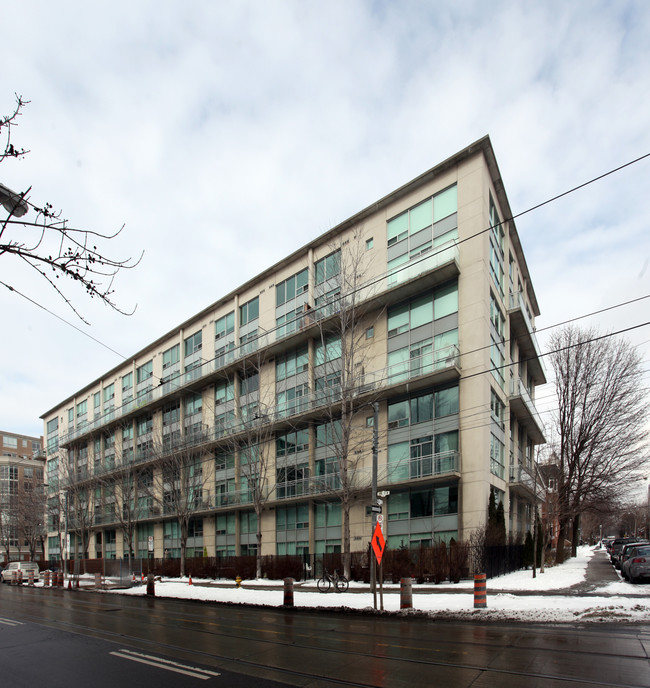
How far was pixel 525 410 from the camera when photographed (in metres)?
35.4

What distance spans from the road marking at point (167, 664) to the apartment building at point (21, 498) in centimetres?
5738

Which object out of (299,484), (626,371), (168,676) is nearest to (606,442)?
(626,371)

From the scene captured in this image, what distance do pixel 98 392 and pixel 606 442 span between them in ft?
170

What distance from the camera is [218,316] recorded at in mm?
43906

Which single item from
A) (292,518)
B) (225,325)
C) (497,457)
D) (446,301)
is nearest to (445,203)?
(446,301)

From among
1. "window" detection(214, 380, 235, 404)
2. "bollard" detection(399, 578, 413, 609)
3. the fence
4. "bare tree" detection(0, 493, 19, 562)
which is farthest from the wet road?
"bare tree" detection(0, 493, 19, 562)

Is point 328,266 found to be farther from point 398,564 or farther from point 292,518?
point 398,564

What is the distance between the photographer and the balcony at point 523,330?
33594mm

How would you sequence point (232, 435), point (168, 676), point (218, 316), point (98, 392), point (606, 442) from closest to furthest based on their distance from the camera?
1. point (168, 676)
2. point (232, 435)
3. point (606, 442)
4. point (218, 316)
5. point (98, 392)

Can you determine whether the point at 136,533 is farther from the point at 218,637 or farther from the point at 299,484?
the point at 218,637

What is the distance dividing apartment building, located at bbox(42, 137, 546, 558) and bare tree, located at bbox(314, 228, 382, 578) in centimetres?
13

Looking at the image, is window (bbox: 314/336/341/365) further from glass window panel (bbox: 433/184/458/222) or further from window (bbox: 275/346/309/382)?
glass window panel (bbox: 433/184/458/222)

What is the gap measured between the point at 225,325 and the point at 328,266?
43.4 ft

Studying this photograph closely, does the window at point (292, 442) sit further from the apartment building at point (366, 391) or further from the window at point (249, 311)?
the window at point (249, 311)
